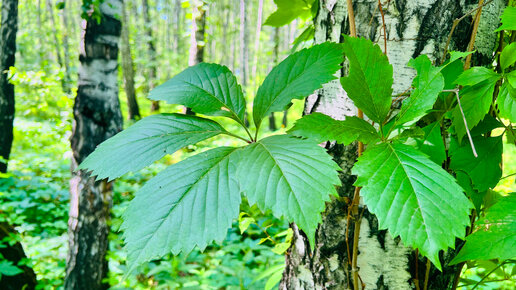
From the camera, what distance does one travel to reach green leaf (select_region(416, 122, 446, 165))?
687 millimetres

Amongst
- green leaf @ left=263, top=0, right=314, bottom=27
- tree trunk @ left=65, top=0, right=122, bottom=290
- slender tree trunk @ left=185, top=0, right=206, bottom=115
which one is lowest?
tree trunk @ left=65, top=0, right=122, bottom=290

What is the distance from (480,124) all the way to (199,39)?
523 centimetres

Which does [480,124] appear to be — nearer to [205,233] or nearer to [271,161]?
[271,161]

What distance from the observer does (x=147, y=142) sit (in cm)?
66

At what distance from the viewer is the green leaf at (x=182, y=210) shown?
0.54 meters

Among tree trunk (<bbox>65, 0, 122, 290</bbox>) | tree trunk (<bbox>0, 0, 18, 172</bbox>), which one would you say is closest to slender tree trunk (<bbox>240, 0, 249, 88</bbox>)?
tree trunk (<bbox>0, 0, 18, 172</bbox>)

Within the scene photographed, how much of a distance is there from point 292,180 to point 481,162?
1.62 feet

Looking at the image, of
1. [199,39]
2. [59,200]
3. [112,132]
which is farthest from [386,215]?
[59,200]

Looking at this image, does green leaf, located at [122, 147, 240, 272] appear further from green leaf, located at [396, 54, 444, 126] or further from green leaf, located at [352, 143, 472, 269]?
green leaf, located at [396, 54, 444, 126]

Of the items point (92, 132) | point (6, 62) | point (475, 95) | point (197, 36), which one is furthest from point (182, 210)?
point (6, 62)

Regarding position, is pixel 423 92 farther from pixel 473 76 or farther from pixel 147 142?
pixel 147 142

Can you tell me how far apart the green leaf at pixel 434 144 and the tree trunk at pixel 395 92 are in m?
0.15

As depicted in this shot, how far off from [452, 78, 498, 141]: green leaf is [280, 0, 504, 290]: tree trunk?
138 mm

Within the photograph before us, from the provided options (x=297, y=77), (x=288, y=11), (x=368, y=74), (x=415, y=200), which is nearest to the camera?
(x=415, y=200)
